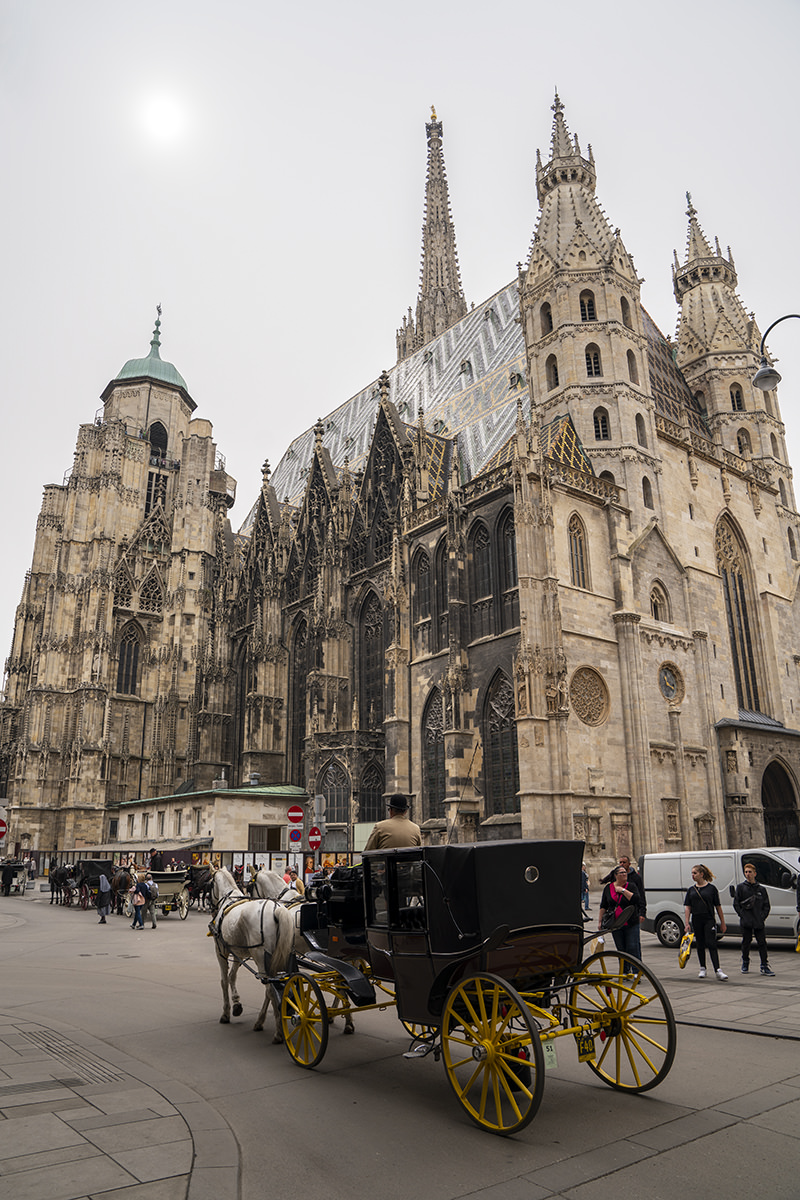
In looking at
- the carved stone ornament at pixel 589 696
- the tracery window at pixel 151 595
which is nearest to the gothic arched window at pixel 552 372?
the carved stone ornament at pixel 589 696

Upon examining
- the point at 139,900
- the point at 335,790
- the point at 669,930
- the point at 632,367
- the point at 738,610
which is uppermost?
the point at 632,367

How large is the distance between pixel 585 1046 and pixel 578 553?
2560cm

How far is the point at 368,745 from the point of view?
1457 inches

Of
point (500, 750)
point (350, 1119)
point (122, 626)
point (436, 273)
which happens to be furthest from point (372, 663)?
point (436, 273)

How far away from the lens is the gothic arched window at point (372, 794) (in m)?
36.1

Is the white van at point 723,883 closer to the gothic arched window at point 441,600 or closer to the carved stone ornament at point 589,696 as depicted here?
the carved stone ornament at point 589,696

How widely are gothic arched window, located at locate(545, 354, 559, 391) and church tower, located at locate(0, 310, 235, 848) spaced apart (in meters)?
27.5

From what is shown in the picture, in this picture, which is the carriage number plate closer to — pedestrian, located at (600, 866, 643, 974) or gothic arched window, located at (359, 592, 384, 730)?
pedestrian, located at (600, 866, 643, 974)

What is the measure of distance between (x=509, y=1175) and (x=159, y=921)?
2299 centimetres

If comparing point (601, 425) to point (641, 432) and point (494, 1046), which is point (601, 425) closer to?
point (641, 432)

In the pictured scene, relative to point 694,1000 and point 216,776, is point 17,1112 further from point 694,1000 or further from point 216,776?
point 216,776

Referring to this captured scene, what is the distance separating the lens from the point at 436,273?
72.6 m

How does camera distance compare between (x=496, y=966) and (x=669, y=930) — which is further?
(x=669, y=930)

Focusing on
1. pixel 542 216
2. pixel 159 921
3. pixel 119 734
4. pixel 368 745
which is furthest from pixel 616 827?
pixel 119 734
